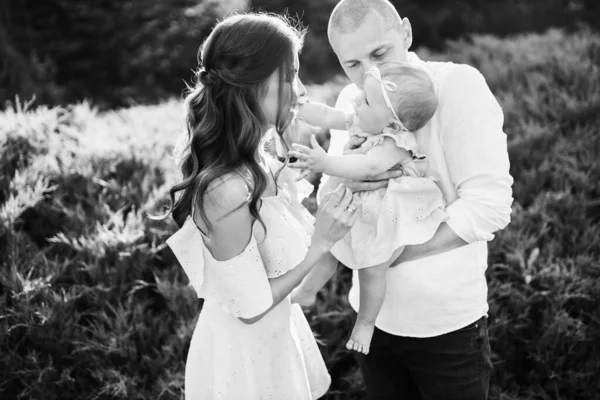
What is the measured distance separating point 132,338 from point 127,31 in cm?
717

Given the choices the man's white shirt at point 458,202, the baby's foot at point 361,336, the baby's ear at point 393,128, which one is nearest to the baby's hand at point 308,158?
the baby's ear at point 393,128

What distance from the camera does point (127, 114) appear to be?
19.3 ft

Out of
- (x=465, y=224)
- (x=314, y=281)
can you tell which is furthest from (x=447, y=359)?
(x=314, y=281)

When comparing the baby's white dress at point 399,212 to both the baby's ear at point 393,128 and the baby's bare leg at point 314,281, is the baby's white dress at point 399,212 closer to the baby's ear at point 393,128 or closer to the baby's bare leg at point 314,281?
the baby's ear at point 393,128

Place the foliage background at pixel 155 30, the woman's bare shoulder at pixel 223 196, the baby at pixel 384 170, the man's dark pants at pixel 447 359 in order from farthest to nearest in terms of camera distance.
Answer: the foliage background at pixel 155 30
the man's dark pants at pixel 447 359
the baby at pixel 384 170
the woman's bare shoulder at pixel 223 196

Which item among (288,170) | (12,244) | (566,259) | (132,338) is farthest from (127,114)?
(566,259)

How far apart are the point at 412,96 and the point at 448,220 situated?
474mm

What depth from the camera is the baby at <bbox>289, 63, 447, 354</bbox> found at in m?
2.18

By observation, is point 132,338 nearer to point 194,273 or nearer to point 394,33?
point 194,273

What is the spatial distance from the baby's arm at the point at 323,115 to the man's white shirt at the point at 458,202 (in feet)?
1.48

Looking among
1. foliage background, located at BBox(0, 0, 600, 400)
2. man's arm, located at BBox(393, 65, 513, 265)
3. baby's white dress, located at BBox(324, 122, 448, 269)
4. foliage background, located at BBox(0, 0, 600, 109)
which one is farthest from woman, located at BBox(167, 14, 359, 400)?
foliage background, located at BBox(0, 0, 600, 109)

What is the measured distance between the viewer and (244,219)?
2105mm

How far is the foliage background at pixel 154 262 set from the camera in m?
3.47

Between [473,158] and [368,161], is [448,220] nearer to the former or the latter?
[473,158]
